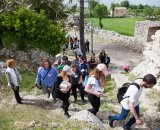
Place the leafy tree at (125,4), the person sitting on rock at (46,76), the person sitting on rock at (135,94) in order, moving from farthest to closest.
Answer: the leafy tree at (125,4) → the person sitting on rock at (46,76) → the person sitting on rock at (135,94)

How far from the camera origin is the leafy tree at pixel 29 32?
1518cm

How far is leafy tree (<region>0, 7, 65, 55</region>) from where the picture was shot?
49.8 ft

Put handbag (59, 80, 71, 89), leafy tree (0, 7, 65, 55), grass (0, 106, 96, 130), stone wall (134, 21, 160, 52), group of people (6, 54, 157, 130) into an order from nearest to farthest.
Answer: group of people (6, 54, 157, 130), grass (0, 106, 96, 130), handbag (59, 80, 71, 89), leafy tree (0, 7, 65, 55), stone wall (134, 21, 160, 52)

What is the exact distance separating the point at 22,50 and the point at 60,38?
6.27 feet

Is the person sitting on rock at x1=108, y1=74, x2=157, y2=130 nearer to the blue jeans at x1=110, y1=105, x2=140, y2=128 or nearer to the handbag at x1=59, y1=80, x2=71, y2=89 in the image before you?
the blue jeans at x1=110, y1=105, x2=140, y2=128

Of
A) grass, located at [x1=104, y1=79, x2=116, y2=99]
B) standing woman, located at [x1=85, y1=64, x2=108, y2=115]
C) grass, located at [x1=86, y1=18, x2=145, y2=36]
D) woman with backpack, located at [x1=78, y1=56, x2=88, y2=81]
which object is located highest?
standing woman, located at [x1=85, y1=64, x2=108, y2=115]

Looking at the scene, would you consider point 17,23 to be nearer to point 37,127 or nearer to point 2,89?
point 2,89

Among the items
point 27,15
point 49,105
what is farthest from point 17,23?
point 49,105

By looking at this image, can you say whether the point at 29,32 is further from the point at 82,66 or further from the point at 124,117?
the point at 124,117

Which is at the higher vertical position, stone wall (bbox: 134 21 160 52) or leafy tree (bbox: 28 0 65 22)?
leafy tree (bbox: 28 0 65 22)

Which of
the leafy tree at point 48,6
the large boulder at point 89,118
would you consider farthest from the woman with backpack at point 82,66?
the leafy tree at point 48,6

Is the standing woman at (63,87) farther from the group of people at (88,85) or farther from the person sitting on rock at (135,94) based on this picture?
the person sitting on rock at (135,94)

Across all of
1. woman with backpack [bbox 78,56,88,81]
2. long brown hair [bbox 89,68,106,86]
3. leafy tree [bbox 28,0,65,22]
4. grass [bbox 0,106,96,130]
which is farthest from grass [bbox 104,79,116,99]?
leafy tree [bbox 28,0,65,22]

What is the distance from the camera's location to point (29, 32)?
15.2m
